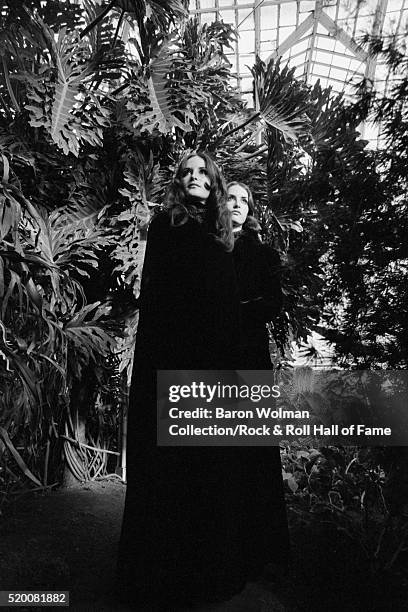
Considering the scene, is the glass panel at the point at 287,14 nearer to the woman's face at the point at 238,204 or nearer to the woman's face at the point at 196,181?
the woman's face at the point at 238,204

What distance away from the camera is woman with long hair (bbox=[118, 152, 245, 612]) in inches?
67.4

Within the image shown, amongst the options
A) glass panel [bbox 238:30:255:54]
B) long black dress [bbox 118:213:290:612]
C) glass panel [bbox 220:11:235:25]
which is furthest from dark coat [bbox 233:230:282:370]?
glass panel [bbox 238:30:255:54]

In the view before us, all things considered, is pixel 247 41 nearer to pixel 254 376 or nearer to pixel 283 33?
pixel 283 33

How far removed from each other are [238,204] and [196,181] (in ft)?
0.80

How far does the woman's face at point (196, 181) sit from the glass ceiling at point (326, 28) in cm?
54

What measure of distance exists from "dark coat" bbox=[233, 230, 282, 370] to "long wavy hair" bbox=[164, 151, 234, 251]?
5.6 inches

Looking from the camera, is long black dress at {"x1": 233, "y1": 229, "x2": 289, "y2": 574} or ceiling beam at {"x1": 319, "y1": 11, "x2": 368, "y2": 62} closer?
ceiling beam at {"x1": 319, "y1": 11, "x2": 368, "y2": 62}

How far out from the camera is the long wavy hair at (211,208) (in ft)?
6.17

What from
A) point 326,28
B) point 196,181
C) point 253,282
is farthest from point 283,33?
point 253,282

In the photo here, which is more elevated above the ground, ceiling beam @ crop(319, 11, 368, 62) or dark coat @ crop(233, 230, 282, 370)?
ceiling beam @ crop(319, 11, 368, 62)

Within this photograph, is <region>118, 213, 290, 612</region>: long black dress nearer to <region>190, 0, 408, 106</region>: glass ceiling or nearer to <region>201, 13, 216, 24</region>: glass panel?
<region>190, 0, 408, 106</region>: glass ceiling

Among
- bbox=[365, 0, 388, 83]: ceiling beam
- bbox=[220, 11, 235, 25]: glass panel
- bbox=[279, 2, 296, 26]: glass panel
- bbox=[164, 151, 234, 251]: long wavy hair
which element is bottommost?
bbox=[164, 151, 234, 251]: long wavy hair

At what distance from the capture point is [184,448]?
1779 millimetres

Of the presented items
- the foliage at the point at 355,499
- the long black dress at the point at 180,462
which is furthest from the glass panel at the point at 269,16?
the foliage at the point at 355,499
